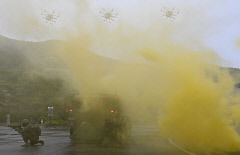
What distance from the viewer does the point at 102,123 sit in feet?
59.8

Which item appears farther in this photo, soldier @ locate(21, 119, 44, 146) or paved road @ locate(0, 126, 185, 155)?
soldier @ locate(21, 119, 44, 146)

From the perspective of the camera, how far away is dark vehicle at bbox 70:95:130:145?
17.5 m

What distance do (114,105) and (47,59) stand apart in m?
72.8

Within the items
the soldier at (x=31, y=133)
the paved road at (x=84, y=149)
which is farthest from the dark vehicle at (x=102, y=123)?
the soldier at (x=31, y=133)

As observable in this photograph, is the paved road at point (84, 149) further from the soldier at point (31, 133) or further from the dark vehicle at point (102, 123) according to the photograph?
the dark vehicle at point (102, 123)

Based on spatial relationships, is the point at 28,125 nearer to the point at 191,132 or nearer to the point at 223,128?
the point at 191,132

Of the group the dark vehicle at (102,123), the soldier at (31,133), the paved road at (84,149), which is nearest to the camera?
the paved road at (84,149)

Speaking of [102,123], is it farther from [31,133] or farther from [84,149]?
[84,149]

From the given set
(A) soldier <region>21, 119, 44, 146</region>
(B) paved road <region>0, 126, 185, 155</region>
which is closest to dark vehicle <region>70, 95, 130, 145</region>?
(B) paved road <region>0, 126, 185, 155</region>

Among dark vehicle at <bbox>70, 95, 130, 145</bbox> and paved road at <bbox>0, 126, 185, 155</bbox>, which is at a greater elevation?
dark vehicle at <bbox>70, 95, 130, 145</bbox>

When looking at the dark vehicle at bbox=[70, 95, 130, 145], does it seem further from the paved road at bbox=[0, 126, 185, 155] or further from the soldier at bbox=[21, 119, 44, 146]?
the soldier at bbox=[21, 119, 44, 146]

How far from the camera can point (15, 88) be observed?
72.7 m

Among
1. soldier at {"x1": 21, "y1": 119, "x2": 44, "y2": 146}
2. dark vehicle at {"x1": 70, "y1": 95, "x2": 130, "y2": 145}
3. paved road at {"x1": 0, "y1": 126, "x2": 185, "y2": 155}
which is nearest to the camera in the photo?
paved road at {"x1": 0, "y1": 126, "x2": 185, "y2": 155}

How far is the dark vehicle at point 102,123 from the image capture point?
57.4 feet
